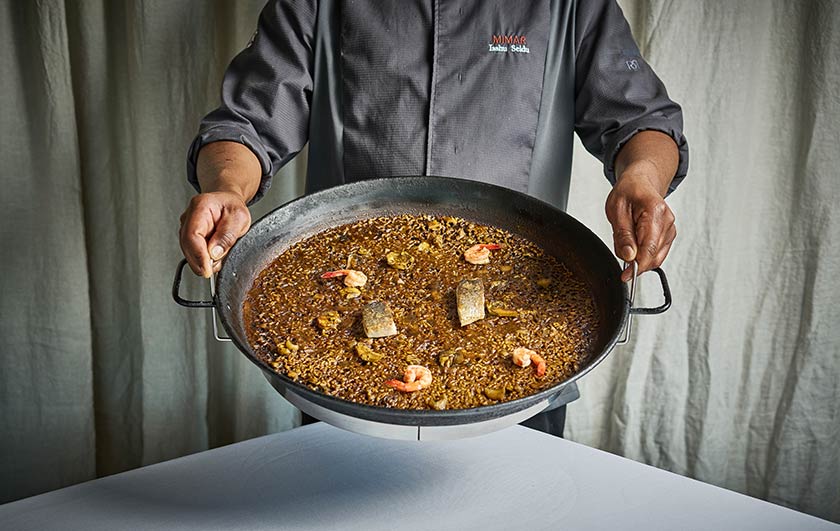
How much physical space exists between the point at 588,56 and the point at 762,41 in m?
0.75

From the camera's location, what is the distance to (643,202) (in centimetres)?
125

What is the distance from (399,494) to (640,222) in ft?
1.90

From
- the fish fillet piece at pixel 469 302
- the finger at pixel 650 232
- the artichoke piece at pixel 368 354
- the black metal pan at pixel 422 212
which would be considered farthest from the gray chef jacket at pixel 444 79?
the artichoke piece at pixel 368 354

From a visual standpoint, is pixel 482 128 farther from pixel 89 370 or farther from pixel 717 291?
pixel 89 370

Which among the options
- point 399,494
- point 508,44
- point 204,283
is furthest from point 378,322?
point 204,283

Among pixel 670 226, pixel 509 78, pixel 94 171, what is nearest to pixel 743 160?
pixel 509 78

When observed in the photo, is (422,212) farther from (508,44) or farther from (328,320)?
(508,44)

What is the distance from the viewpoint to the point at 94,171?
2.07 metres

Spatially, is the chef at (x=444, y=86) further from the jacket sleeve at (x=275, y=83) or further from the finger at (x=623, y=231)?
the finger at (x=623, y=231)

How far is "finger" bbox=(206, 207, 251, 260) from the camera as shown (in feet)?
3.86

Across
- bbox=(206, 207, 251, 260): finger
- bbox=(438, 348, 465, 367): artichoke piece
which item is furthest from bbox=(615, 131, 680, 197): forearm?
bbox=(206, 207, 251, 260): finger

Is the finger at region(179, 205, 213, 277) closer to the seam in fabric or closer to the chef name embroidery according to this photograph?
the seam in fabric

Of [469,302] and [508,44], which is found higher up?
[508,44]

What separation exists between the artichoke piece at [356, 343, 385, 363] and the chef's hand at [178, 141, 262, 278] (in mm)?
253
